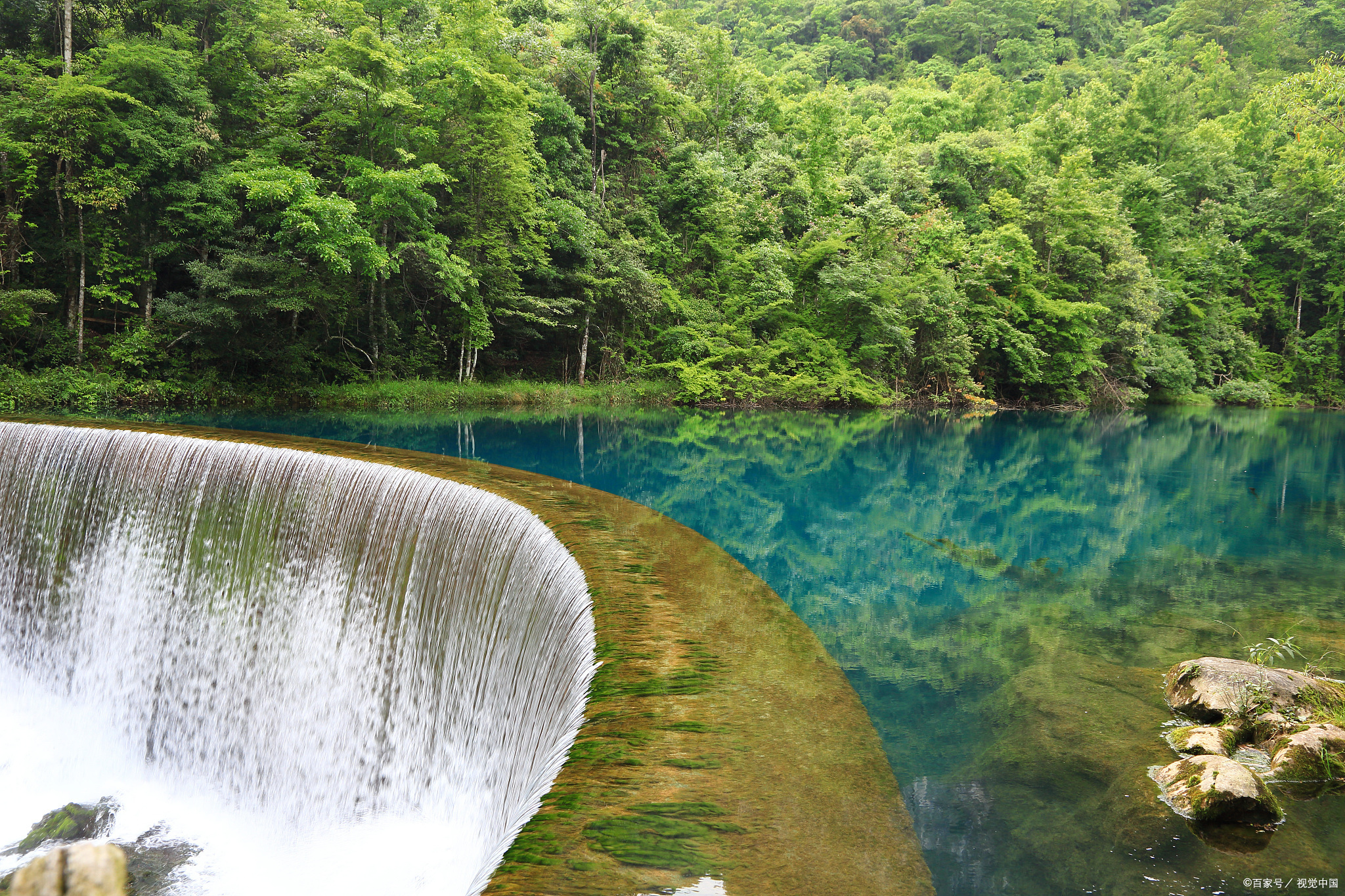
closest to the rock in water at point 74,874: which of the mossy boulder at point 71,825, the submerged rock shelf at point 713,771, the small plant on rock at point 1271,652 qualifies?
the submerged rock shelf at point 713,771

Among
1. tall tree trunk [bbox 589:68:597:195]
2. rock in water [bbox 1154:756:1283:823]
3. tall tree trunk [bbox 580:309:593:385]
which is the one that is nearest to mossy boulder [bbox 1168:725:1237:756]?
rock in water [bbox 1154:756:1283:823]

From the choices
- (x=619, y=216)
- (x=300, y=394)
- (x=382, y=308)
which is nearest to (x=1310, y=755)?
(x=300, y=394)

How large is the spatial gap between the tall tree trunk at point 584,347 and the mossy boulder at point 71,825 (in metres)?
15.9

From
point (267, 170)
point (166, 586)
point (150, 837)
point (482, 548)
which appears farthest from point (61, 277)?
point (482, 548)

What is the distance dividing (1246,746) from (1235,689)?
360 millimetres

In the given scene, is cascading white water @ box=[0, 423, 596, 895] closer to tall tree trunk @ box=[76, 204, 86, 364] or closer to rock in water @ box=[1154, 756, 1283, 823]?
rock in water @ box=[1154, 756, 1283, 823]

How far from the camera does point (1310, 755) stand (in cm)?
307

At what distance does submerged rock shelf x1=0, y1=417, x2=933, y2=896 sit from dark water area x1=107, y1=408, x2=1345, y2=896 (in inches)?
17.6

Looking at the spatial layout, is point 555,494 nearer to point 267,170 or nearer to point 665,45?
point 267,170

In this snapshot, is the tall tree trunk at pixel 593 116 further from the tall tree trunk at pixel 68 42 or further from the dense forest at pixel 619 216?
the tall tree trunk at pixel 68 42

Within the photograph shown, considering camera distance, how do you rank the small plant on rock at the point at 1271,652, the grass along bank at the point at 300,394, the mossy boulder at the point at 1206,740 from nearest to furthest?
the mossy boulder at the point at 1206,740
the small plant on rock at the point at 1271,652
the grass along bank at the point at 300,394

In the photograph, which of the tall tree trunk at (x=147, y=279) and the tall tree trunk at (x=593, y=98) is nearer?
the tall tree trunk at (x=147, y=279)

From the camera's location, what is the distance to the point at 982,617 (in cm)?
549

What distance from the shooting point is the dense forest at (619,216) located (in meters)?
13.6
